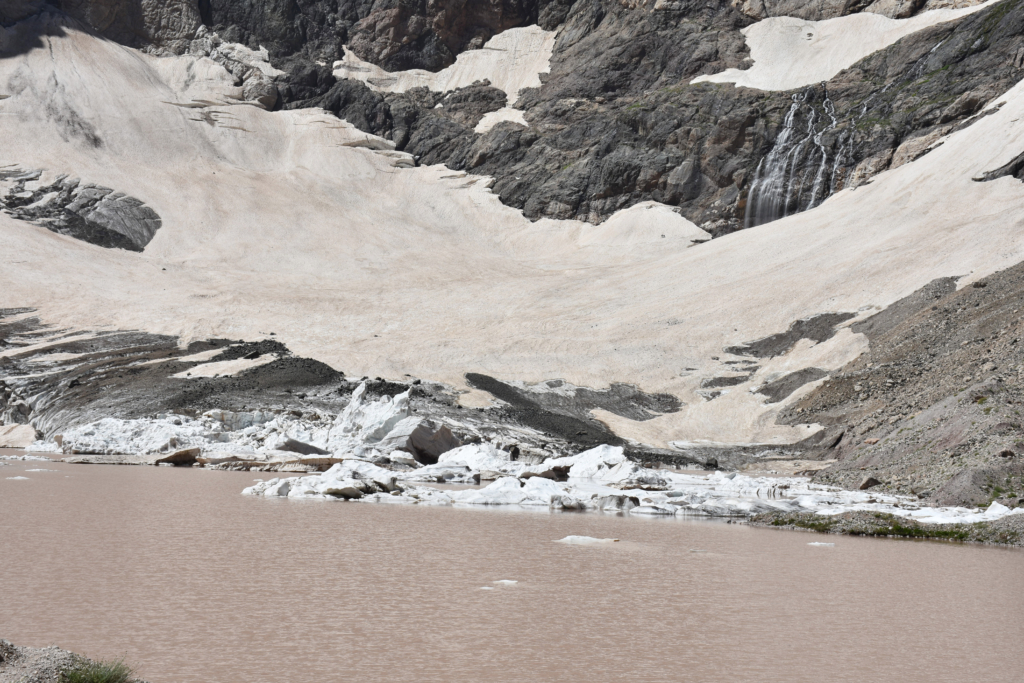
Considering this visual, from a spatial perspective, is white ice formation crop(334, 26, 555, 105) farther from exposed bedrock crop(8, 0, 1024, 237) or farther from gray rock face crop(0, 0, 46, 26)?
gray rock face crop(0, 0, 46, 26)

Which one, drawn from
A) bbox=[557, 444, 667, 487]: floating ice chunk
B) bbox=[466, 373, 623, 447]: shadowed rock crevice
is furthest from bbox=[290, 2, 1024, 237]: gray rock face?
bbox=[557, 444, 667, 487]: floating ice chunk

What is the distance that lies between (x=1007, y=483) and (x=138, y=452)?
94.1ft

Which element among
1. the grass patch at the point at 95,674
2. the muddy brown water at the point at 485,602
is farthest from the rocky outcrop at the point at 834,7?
the grass patch at the point at 95,674

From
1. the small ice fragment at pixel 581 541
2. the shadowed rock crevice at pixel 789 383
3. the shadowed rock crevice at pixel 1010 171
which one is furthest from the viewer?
the shadowed rock crevice at pixel 1010 171

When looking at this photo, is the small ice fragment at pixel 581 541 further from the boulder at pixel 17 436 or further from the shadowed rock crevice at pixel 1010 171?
the shadowed rock crevice at pixel 1010 171

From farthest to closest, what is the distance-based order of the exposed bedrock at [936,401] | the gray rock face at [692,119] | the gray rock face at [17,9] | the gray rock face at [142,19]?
1. the gray rock face at [142,19]
2. the gray rock face at [17,9]
3. the gray rock face at [692,119]
4. the exposed bedrock at [936,401]

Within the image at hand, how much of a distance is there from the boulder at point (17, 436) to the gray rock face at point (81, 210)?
1427 inches

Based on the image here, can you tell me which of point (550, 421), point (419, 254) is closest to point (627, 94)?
point (419, 254)

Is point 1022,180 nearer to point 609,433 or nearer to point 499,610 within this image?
point 609,433

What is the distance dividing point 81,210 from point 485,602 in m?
77.5

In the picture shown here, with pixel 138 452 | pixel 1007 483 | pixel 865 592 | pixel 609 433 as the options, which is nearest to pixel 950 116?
pixel 609 433

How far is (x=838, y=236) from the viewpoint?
5984cm

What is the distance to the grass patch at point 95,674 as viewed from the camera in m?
4.48

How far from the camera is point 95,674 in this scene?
179 inches
